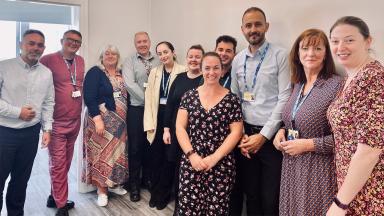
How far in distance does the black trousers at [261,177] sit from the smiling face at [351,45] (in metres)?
0.92

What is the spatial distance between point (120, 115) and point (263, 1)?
5.78 ft

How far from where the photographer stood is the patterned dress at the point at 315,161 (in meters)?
1.59

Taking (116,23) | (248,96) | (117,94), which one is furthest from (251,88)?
(116,23)

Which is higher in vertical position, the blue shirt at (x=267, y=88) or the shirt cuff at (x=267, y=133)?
the blue shirt at (x=267, y=88)

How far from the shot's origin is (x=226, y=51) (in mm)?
2523

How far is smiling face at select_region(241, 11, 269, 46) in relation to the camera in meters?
2.13

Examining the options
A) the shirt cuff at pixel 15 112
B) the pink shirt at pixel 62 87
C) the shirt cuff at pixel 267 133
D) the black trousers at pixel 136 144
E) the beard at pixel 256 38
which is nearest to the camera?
the shirt cuff at pixel 267 133

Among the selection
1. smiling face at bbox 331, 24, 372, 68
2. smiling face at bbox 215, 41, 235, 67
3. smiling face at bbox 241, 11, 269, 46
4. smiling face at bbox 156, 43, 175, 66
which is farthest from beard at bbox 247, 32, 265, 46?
smiling face at bbox 156, 43, 175, 66

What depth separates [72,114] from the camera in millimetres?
2789

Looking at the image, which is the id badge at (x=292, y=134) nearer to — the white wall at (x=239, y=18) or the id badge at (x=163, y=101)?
the white wall at (x=239, y=18)

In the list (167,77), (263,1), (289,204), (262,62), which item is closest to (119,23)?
(167,77)

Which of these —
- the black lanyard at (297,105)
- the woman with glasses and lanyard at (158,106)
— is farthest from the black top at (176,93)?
the black lanyard at (297,105)

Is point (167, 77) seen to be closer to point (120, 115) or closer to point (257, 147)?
point (120, 115)

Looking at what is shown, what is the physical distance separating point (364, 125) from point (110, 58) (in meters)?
2.45
